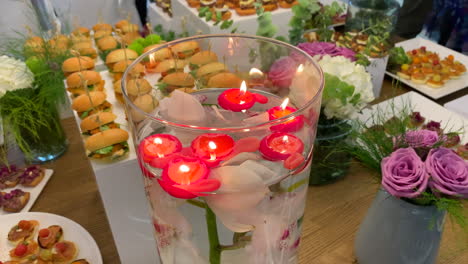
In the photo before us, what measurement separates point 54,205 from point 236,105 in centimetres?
44

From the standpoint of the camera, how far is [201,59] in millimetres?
436

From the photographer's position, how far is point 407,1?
52.9 inches

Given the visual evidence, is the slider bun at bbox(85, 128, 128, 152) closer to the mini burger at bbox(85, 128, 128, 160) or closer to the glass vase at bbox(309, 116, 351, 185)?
the mini burger at bbox(85, 128, 128, 160)

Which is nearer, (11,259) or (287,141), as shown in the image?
(287,141)

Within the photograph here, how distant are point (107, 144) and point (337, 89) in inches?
13.2

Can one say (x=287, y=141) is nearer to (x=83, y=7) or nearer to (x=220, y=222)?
(x=220, y=222)

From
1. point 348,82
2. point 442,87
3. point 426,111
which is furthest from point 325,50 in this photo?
point 442,87

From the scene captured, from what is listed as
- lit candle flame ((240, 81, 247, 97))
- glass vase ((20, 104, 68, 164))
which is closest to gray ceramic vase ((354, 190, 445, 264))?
lit candle flame ((240, 81, 247, 97))

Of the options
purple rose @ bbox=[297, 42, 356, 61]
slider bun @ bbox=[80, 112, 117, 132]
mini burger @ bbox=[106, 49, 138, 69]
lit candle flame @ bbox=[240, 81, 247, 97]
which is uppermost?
lit candle flame @ bbox=[240, 81, 247, 97]

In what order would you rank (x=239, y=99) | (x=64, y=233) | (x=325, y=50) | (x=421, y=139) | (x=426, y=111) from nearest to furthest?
(x=239, y=99) < (x=421, y=139) < (x=64, y=233) < (x=325, y=50) < (x=426, y=111)

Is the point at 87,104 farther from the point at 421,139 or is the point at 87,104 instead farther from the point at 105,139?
the point at 421,139

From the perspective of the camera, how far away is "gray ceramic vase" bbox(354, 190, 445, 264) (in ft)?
1.59

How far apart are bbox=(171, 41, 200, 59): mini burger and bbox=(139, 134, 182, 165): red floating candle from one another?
12cm

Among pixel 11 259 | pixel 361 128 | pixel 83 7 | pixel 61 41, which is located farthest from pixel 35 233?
pixel 83 7
